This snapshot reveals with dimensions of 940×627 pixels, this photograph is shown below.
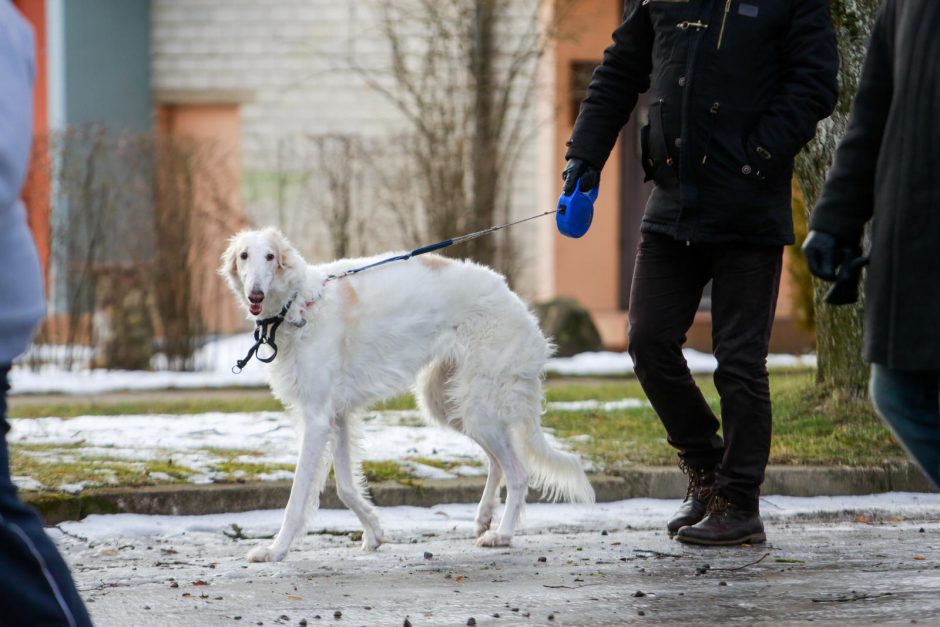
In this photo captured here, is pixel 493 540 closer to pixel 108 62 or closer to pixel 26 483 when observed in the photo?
pixel 26 483

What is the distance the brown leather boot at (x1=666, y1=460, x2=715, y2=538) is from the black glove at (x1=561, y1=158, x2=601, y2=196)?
3.97 ft

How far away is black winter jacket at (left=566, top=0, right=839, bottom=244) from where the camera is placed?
5344 millimetres

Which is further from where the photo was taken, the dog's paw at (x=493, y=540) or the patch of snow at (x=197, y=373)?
the patch of snow at (x=197, y=373)

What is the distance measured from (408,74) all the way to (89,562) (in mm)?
9535

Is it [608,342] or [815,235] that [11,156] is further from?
[608,342]

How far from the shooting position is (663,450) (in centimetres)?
734

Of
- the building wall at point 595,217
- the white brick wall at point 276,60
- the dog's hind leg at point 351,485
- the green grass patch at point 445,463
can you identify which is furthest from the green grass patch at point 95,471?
the white brick wall at point 276,60

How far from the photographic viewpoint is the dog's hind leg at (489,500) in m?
6.05

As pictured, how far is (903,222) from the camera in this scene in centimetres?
326

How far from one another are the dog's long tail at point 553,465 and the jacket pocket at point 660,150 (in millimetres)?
1248

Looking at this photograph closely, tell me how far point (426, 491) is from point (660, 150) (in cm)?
209

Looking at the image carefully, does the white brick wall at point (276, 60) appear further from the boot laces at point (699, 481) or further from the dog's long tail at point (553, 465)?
the boot laces at point (699, 481)

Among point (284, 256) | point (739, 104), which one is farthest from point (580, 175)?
point (284, 256)

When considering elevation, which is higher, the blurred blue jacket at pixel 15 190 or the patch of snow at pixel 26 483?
the blurred blue jacket at pixel 15 190
